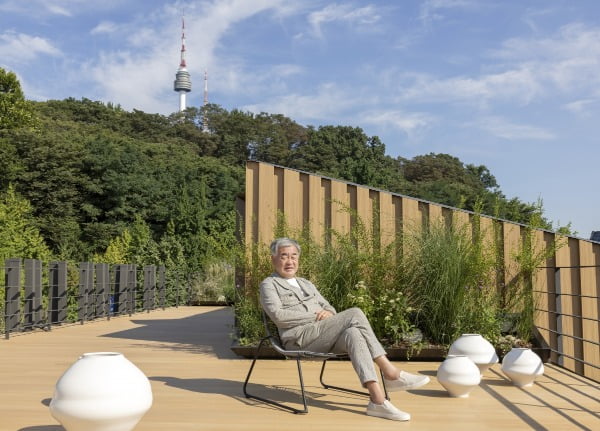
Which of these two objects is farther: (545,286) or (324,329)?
(545,286)

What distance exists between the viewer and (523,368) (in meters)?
4.42

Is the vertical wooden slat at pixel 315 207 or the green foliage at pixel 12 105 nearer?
the vertical wooden slat at pixel 315 207

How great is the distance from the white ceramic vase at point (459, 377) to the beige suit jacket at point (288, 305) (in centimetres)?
83

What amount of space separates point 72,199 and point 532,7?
84.0ft

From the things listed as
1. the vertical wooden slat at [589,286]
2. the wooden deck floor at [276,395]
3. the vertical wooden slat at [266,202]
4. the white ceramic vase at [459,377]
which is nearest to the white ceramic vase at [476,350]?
the wooden deck floor at [276,395]

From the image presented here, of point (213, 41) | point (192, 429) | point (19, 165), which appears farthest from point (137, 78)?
point (192, 429)

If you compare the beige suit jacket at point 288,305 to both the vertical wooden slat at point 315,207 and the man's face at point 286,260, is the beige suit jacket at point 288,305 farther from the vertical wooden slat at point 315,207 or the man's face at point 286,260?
the vertical wooden slat at point 315,207

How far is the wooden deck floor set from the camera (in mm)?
3287

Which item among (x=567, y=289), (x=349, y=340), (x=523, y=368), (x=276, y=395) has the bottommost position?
(x=276, y=395)

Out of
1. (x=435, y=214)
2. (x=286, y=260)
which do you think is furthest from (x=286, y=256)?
(x=435, y=214)

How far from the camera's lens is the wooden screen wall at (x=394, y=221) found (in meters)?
6.36

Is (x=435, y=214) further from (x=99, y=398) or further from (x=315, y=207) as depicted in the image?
(x=99, y=398)

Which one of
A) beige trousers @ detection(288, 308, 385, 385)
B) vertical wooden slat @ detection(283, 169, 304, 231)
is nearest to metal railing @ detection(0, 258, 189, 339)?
vertical wooden slat @ detection(283, 169, 304, 231)

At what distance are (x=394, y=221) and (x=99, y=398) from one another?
4.16 m
